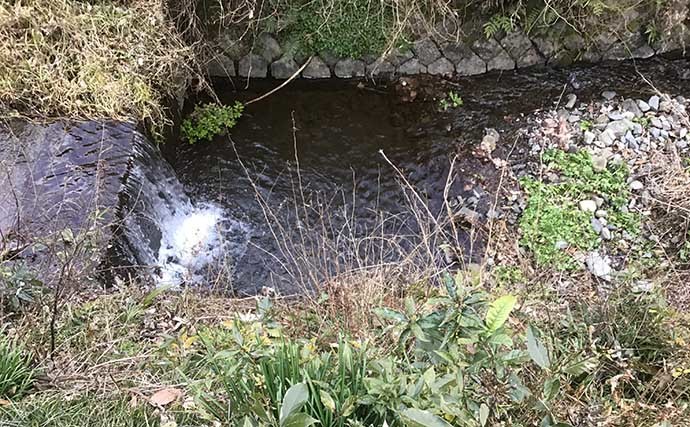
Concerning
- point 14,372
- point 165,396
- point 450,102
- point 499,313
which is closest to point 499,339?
point 499,313

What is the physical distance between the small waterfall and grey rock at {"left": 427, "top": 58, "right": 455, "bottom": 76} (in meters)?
2.70

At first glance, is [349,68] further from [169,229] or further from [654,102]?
[654,102]

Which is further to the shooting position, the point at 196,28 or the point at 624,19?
the point at 624,19

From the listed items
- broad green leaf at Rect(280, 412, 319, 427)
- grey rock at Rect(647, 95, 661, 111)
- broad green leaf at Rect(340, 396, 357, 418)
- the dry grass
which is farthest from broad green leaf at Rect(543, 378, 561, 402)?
grey rock at Rect(647, 95, 661, 111)

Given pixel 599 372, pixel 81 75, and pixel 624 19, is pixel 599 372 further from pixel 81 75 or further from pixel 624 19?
pixel 624 19

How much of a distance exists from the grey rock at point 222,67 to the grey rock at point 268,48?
34cm

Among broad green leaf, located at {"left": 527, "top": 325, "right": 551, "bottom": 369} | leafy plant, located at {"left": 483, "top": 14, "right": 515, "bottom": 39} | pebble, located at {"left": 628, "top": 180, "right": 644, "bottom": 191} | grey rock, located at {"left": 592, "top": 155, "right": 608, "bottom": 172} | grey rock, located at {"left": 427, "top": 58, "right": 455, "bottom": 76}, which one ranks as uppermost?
leafy plant, located at {"left": 483, "top": 14, "right": 515, "bottom": 39}

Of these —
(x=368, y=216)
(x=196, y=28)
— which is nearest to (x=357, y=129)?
(x=368, y=216)

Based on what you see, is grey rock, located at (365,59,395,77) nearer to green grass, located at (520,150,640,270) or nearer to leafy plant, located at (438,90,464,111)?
leafy plant, located at (438,90,464,111)

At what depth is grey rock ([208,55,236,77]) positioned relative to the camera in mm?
5797

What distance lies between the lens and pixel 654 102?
5.43 m

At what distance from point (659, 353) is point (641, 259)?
1858 millimetres

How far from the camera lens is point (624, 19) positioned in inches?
222

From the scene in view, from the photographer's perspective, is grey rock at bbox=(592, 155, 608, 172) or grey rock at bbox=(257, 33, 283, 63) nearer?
grey rock at bbox=(592, 155, 608, 172)
